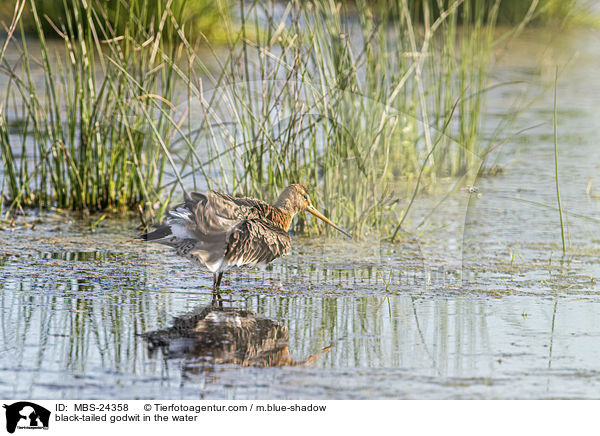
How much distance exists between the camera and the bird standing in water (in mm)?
4457

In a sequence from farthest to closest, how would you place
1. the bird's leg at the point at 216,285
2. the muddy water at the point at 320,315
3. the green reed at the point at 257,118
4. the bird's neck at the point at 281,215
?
the green reed at the point at 257,118 < the bird's neck at the point at 281,215 < the bird's leg at the point at 216,285 < the muddy water at the point at 320,315

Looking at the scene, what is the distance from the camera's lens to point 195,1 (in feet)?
42.8

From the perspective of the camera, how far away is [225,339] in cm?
399

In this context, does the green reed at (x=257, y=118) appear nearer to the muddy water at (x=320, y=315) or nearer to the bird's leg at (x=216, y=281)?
the muddy water at (x=320, y=315)

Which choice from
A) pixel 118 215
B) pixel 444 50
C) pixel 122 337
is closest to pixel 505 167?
pixel 444 50

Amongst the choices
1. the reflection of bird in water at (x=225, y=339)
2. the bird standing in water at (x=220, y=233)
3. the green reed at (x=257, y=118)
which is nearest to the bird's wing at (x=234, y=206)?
the bird standing in water at (x=220, y=233)

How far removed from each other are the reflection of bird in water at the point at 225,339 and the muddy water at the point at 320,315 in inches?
0.5

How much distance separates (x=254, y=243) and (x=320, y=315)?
0.50 metres
